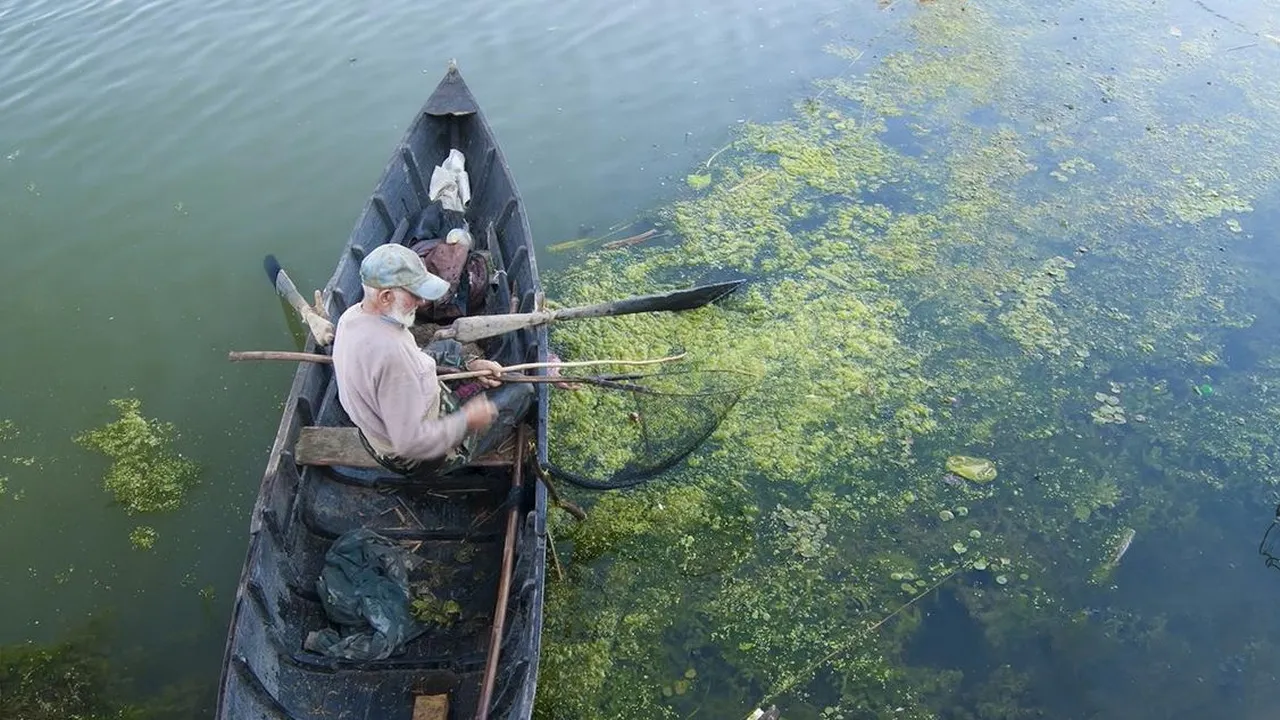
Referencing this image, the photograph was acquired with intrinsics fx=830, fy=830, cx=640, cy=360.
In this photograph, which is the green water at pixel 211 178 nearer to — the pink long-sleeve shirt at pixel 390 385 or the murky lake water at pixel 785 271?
the murky lake water at pixel 785 271

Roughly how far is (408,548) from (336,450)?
2.01 feet

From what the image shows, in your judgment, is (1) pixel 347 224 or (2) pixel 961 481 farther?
(1) pixel 347 224

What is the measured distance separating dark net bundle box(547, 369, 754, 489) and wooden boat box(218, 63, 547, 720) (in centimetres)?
50

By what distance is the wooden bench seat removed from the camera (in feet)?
13.2

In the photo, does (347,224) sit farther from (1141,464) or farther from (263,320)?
(1141,464)

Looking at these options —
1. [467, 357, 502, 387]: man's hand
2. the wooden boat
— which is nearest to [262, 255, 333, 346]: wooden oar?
the wooden boat

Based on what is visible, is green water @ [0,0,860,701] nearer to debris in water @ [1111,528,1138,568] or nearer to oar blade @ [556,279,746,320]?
oar blade @ [556,279,746,320]

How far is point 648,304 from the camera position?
193 inches

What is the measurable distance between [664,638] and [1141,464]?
3.14 m

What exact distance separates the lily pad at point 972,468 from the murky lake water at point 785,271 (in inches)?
3.7

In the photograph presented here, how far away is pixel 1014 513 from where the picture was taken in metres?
4.84

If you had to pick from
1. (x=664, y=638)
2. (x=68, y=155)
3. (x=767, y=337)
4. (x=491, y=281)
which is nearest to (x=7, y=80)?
(x=68, y=155)

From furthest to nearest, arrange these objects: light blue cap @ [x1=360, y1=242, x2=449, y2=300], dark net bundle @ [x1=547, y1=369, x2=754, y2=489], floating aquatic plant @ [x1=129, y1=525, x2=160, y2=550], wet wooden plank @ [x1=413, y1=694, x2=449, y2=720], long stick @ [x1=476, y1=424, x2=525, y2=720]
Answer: dark net bundle @ [x1=547, y1=369, x2=754, y2=489] < floating aquatic plant @ [x1=129, y1=525, x2=160, y2=550] < wet wooden plank @ [x1=413, y1=694, x2=449, y2=720] < long stick @ [x1=476, y1=424, x2=525, y2=720] < light blue cap @ [x1=360, y1=242, x2=449, y2=300]

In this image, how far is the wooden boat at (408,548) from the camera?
11.3ft
